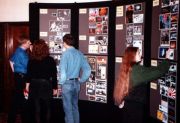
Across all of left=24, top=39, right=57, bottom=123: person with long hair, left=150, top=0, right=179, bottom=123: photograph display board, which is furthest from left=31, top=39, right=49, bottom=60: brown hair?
left=150, top=0, right=179, bottom=123: photograph display board

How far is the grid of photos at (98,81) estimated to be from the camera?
5234mm

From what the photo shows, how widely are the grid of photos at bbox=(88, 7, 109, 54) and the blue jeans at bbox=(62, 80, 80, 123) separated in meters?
0.93

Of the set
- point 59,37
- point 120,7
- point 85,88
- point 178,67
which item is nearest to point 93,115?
point 85,88

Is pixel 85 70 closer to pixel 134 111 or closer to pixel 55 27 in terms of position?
pixel 55 27

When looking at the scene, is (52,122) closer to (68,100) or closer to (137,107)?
(68,100)

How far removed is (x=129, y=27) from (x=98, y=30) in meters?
0.68

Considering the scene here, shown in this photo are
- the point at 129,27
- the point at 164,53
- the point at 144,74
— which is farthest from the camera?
the point at 129,27

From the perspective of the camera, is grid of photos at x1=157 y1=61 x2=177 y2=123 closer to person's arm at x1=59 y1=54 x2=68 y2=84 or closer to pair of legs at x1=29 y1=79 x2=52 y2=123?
person's arm at x1=59 y1=54 x2=68 y2=84

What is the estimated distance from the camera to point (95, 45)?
528cm

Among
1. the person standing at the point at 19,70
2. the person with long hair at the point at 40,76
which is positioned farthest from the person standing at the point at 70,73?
the person standing at the point at 19,70

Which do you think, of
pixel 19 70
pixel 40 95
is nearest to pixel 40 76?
pixel 40 95

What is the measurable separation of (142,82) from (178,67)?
0.56 m

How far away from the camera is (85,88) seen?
544 centimetres

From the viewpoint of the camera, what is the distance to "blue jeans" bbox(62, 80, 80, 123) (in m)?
4.43
